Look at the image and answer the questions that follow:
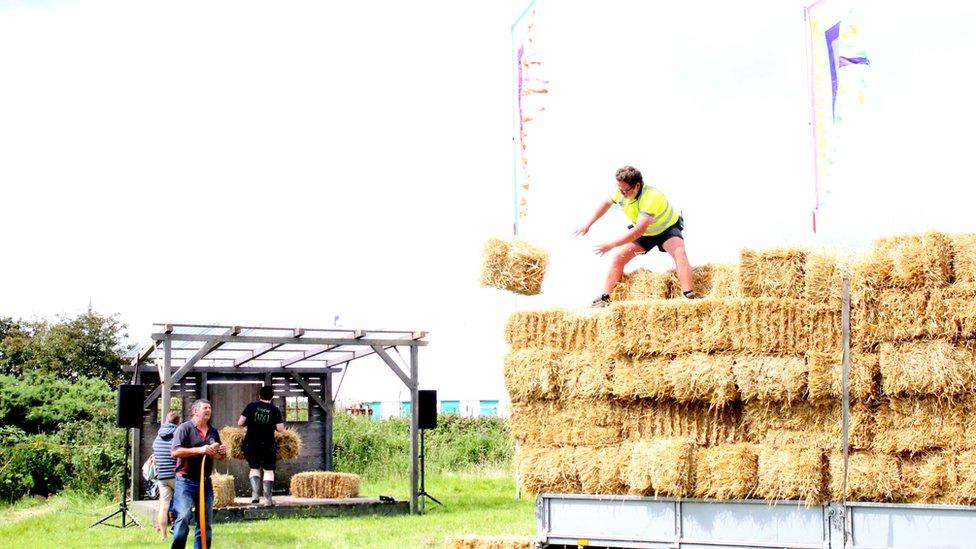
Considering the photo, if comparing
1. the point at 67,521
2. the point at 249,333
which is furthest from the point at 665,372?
the point at 67,521

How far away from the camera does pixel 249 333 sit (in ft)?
52.8

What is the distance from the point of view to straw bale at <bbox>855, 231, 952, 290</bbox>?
7.49 metres

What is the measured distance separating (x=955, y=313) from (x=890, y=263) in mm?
523

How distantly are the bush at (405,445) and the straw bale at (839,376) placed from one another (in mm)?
15535

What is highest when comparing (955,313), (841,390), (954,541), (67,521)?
(955,313)

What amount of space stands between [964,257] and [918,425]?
1.16m

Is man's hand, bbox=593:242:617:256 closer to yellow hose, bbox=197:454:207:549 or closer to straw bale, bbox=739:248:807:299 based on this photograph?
straw bale, bbox=739:248:807:299

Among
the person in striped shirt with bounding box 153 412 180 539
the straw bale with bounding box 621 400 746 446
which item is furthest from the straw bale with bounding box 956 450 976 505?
the person in striped shirt with bounding box 153 412 180 539

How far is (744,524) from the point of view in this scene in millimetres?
7773

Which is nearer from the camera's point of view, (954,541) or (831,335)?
(954,541)

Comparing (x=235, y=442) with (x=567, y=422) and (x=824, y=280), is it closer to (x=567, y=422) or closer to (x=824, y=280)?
(x=567, y=422)

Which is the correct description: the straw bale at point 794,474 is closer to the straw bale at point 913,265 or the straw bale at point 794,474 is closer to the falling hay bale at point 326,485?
the straw bale at point 913,265

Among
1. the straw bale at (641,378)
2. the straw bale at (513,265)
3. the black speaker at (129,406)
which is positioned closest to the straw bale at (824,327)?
the straw bale at (641,378)

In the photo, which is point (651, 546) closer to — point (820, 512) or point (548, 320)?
point (820, 512)
